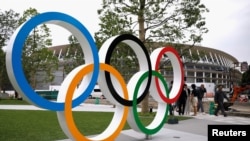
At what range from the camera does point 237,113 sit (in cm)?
1692

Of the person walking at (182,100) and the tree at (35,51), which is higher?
the tree at (35,51)

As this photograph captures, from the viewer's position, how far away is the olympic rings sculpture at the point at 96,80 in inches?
233

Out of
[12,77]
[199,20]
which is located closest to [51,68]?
[199,20]

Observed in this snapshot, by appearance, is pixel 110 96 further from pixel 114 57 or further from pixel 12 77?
pixel 114 57

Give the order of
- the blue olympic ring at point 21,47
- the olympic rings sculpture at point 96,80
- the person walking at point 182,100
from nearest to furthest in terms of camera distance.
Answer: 1. the blue olympic ring at point 21,47
2. the olympic rings sculpture at point 96,80
3. the person walking at point 182,100

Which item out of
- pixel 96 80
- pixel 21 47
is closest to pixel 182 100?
pixel 96 80

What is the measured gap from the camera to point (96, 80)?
7.44m

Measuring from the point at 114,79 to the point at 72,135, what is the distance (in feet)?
6.98

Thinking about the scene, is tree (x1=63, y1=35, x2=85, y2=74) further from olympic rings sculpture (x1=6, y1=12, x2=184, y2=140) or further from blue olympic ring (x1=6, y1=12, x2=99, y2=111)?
blue olympic ring (x1=6, y1=12, x2=99, y2=111)

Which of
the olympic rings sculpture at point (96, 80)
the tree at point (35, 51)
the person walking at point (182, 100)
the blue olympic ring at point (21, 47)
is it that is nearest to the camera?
the blue olympic ring at point (21, 47)

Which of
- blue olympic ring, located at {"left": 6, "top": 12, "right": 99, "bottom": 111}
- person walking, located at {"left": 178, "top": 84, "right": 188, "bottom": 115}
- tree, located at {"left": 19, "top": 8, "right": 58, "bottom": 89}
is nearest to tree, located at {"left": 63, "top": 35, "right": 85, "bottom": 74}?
tree, located at {"left": 19, "top": 8, "right": 58, "bottom": 89}

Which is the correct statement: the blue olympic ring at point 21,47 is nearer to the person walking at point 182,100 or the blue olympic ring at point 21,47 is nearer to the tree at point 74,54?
the person walking at point 182,100

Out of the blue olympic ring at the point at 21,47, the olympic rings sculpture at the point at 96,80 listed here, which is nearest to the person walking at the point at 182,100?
the olympic rings sculpture at the point at 96,80

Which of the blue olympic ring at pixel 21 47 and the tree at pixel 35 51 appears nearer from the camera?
the blue olympic ring at pixel 21 47
